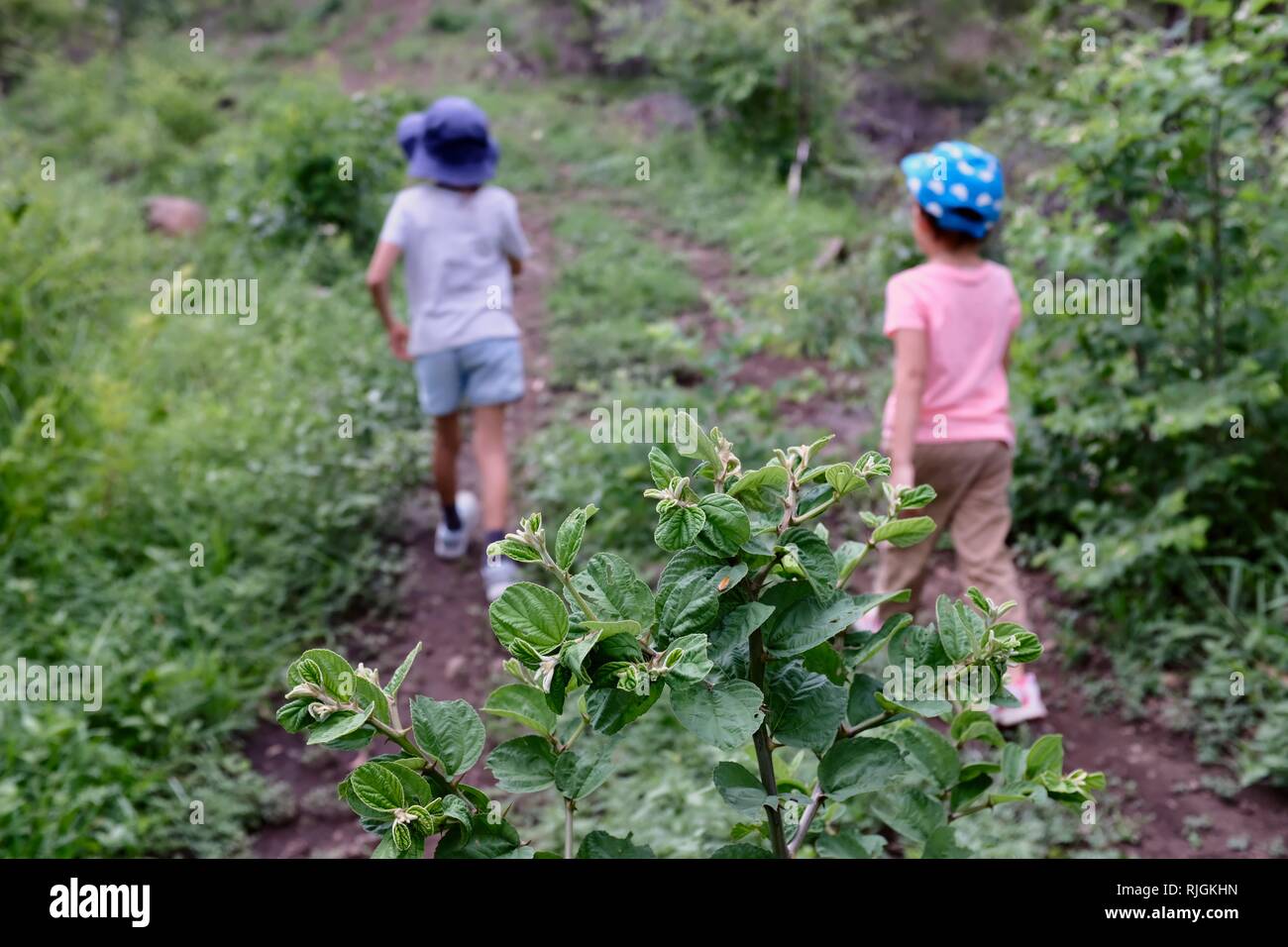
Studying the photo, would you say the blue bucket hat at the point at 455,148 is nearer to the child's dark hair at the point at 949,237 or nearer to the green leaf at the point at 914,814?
the child's dark hair at the point at 949,237

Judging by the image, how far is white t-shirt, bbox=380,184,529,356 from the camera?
4215 millimetres

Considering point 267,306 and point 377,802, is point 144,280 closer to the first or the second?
point 267,306

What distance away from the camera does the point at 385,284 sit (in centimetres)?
430

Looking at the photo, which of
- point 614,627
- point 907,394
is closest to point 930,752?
point 614,627

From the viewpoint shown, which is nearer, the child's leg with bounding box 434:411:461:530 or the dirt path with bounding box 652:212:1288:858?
the dirt path with bounding box 652:212:1288:858

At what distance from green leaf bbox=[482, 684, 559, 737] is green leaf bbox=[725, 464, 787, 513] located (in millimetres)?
279

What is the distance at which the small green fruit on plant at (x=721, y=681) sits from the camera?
37.4 inches

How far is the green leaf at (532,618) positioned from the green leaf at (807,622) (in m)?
0.23

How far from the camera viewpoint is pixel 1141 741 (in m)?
3.26

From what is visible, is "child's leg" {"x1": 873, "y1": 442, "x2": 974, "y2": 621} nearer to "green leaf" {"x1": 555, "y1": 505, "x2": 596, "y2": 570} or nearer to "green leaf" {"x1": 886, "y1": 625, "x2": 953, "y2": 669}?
"green leaf" {"x1": 886, "y1": 625, "x2": 953, "y2": 669}

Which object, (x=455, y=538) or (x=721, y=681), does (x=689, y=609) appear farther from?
(x=455, y=538)

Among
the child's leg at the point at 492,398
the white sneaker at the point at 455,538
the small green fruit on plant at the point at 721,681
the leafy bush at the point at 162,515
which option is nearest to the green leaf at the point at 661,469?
the small green fruit on plant at the point at 721,681

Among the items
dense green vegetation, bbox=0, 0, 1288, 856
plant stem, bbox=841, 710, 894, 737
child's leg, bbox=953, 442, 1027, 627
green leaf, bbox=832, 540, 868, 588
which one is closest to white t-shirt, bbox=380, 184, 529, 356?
dense green vegetation, bbox=0, 0, 1288, 856

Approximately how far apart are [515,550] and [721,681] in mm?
224
